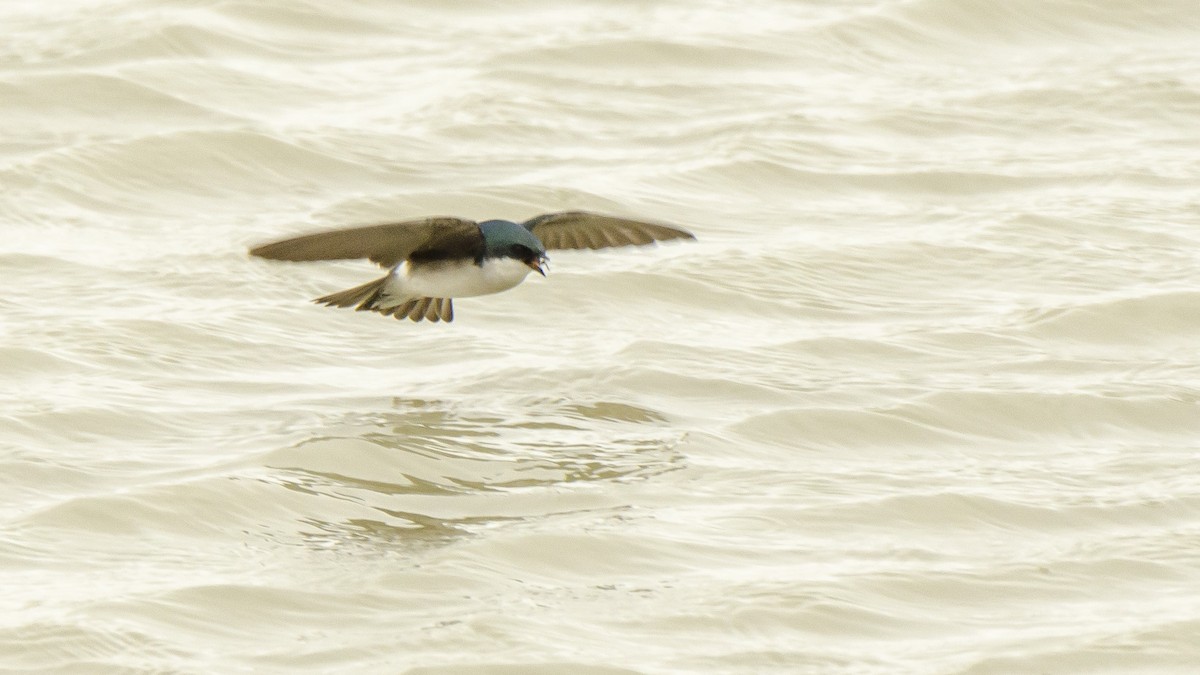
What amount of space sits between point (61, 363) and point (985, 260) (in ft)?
10.3

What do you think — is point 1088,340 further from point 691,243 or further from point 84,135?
point 84,135

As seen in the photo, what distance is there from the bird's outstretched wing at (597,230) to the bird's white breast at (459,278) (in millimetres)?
272

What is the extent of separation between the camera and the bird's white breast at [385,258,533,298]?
6.27 metres

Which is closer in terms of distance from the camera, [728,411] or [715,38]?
[728,411]

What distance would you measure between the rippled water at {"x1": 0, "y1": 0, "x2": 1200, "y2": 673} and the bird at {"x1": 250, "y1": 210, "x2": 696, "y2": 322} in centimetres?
19

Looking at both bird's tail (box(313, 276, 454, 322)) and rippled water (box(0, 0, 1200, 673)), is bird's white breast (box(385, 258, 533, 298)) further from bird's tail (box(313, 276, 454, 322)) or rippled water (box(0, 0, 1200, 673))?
rippled water (box(0, 0, 1200, 673))

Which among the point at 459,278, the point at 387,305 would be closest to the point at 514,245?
the point at 459,278

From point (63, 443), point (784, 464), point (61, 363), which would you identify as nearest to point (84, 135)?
point (61, 363)

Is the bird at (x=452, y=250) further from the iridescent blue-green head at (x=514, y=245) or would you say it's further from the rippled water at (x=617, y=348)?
the rippled water at (x=617, y=348)

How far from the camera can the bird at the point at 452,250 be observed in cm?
608

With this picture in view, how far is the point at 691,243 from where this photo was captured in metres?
7.62

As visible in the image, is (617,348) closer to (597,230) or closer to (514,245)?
(597,230)

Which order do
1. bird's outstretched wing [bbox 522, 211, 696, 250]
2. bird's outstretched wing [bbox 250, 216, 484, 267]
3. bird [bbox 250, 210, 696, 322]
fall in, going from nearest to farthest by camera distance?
bird's outstretched wing [bbox 250, 216, 484, 267], bird [bbox 250, 210, 696, 322], bird's outstretched wing [bbox 522, 211, 696, 250]

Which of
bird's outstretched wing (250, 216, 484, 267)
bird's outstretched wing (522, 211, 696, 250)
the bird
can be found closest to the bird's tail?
the bird
